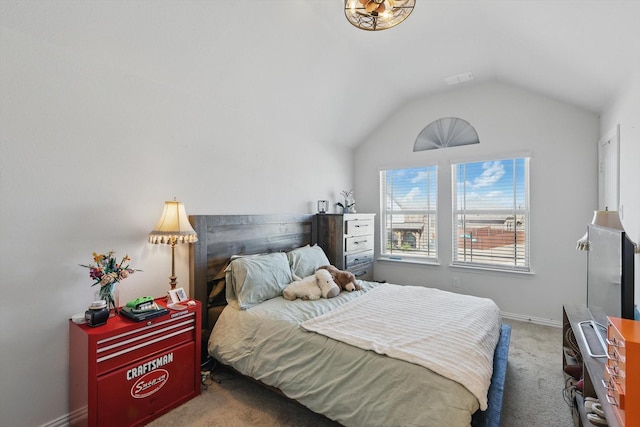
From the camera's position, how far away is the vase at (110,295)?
186cm

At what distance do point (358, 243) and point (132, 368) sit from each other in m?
2.86

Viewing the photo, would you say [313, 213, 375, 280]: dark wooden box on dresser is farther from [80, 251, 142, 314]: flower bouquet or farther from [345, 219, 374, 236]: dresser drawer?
[80, 251, 142, 314]: flower bouquet

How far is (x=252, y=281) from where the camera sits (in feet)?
8.14

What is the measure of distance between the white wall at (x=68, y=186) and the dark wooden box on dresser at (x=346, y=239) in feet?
5.32

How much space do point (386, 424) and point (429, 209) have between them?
325 cm

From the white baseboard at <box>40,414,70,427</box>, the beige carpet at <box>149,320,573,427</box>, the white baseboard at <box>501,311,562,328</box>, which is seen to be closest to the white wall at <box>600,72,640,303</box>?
the beige carpet at <box>149,320,573,427</box>

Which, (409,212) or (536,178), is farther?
(409,212)

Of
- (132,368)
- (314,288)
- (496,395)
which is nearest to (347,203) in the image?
(314,288)

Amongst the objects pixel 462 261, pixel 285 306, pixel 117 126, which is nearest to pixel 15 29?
pixel 117 126

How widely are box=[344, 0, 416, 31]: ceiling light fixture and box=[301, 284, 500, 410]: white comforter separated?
194 cm

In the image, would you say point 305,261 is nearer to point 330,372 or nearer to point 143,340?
point 330,372

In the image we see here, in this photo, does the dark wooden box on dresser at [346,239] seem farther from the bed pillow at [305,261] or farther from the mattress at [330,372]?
the mattress at [330,372]

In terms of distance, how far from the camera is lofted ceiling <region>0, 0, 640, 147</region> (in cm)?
182

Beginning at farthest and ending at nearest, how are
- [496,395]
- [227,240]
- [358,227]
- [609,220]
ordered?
1. [358,227]
2. [227,240]
3. [609,220]
4. [496,395]
